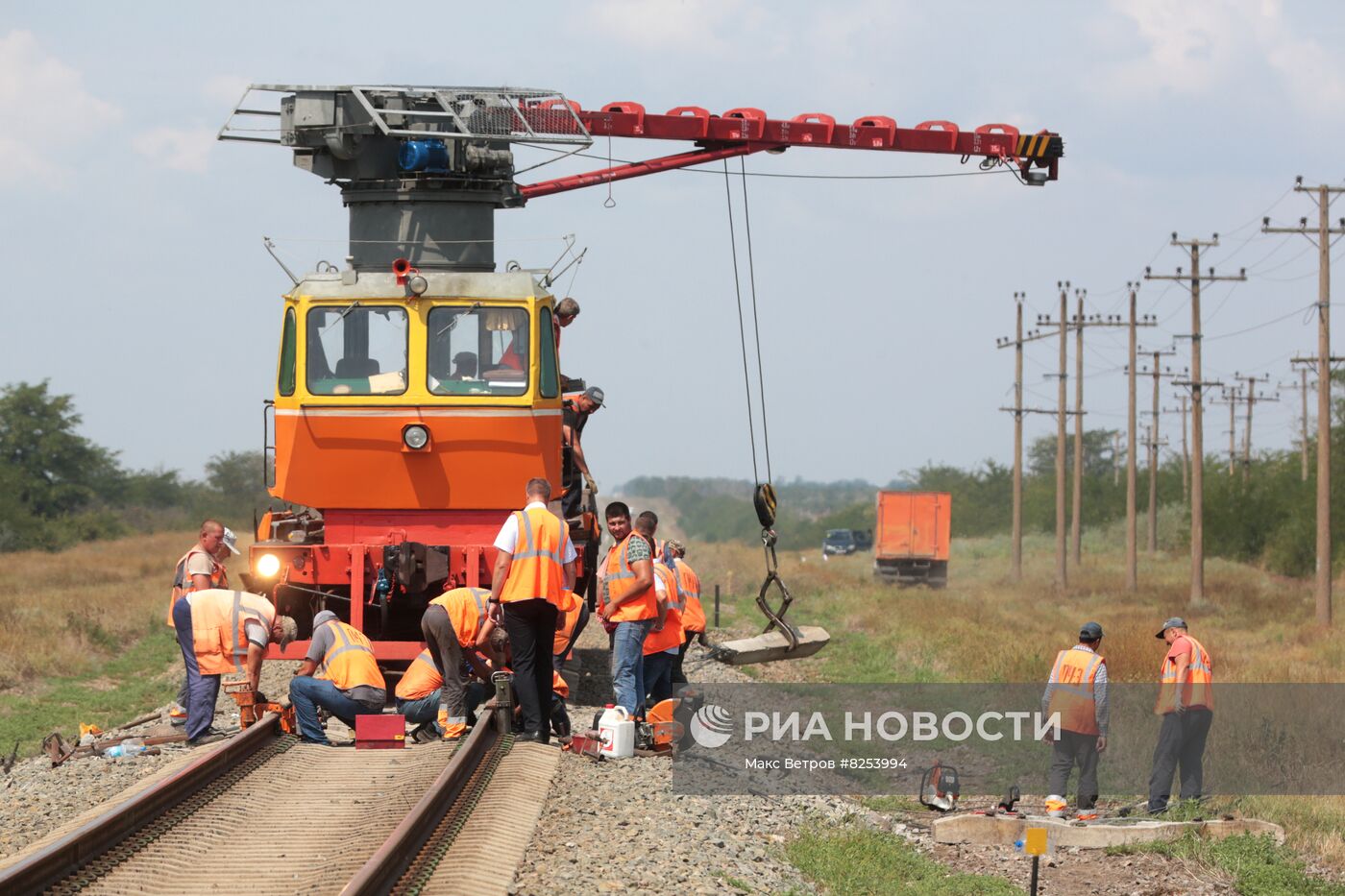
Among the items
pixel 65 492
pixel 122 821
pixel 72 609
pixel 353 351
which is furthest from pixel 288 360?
pixel 65 492

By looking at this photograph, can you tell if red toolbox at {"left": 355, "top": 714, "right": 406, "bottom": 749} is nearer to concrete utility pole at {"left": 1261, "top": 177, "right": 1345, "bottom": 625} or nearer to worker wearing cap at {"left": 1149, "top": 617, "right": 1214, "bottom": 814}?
worker wearing cap at {"left": 1149, "top": 617, "right": 1214, "bottom": 814}

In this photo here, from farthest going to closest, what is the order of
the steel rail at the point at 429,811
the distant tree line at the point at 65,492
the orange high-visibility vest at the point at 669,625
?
the distant tree line at the point at 65,492, the orange high-visibility vest at the point at 669,625, the steel rail at the point at 429,811

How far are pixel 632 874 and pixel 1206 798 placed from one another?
22.0 ft

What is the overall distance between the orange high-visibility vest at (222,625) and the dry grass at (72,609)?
870cm

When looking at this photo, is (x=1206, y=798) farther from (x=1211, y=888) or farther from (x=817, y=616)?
(x=817, y=616)

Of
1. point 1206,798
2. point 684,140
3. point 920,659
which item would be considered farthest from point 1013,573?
point 1206,798

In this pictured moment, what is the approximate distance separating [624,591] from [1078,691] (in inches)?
138

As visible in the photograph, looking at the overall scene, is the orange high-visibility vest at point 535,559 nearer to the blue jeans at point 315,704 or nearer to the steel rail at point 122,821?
the blue jeans at point 315,704

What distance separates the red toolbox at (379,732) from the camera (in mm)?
11227

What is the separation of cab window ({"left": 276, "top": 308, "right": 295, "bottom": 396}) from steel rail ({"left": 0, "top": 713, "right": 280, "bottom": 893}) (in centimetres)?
396

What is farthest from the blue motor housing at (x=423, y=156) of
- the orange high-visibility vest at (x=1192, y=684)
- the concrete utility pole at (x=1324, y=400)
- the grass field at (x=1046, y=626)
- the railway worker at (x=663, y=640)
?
the concrete utility pole at (x=1324, y=400)

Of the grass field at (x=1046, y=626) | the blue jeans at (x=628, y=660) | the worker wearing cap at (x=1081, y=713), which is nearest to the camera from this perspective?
the blue jeans at (x=628, y=660)

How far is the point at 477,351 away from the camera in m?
14.2

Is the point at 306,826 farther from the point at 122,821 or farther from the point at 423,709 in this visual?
the point at 423,709
